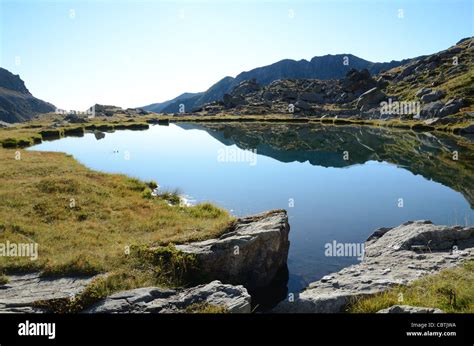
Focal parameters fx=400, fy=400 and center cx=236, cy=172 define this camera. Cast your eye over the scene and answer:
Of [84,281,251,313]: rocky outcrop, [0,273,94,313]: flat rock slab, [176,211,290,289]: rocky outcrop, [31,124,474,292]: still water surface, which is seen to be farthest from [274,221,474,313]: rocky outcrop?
[0,273,94,313]: flat rock slab

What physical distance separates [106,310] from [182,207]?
16108mm

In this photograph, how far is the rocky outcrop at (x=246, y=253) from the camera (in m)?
17.7

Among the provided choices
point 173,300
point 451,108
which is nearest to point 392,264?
point 173,300

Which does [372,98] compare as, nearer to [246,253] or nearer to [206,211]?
[206,211]

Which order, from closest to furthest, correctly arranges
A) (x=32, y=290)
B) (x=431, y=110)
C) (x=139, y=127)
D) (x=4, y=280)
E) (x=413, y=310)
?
(x=413, y=310) → (x=32, y=290) → (x=4, y=280) → (x=431, y=110) → (x=139, y=127)

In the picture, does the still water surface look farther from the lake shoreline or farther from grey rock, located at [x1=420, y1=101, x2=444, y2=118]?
grey rock, located at [x1=420, y1=101, x2=444, y2=118]

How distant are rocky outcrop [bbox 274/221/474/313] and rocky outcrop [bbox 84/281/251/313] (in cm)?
327

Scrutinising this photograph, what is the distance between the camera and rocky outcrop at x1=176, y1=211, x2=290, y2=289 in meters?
17.7

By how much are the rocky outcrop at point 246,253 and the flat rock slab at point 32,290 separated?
16.2ft

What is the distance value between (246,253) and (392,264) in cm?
705

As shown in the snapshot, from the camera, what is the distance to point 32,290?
569 inches

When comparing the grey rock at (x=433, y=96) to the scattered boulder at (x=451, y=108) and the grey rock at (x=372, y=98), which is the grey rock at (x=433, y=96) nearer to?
the scattered boulder at (x=451, y=108)
